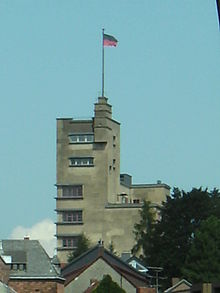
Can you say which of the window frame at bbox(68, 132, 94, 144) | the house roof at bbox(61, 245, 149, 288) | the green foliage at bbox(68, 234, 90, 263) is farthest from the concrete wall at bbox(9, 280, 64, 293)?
the window frame at bbox(68, 132, 94, 144)

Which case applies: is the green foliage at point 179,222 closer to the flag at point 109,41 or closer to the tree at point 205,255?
the tree at point 205,255

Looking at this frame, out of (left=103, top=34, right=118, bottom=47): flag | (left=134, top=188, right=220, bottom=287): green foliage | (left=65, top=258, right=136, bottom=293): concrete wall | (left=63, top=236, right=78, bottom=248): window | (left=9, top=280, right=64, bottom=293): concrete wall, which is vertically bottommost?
(left=9, top=280, right=64, bottom=293): concrete wall

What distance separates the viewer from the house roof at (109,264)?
329ft

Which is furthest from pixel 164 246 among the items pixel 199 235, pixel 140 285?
pixel 140 285

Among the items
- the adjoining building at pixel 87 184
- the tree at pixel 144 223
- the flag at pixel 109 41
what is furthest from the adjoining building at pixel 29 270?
the adjoining building at pixel 87 184

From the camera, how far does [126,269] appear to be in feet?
338

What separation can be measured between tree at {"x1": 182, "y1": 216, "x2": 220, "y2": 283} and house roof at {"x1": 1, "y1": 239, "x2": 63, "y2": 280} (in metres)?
31.5

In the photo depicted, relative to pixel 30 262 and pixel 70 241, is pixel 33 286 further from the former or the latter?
pixel 70 241

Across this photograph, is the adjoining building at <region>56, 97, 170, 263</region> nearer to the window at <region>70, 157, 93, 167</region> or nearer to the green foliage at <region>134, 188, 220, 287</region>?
the window at <region>70, 157, 93, 167</region>

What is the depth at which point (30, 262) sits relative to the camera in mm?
73062

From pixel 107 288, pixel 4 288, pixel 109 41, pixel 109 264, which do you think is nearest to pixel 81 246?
pixel 109 41

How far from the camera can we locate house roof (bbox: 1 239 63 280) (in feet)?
237

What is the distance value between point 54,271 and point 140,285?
26367mm

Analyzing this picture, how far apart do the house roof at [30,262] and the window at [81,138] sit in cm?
11301
